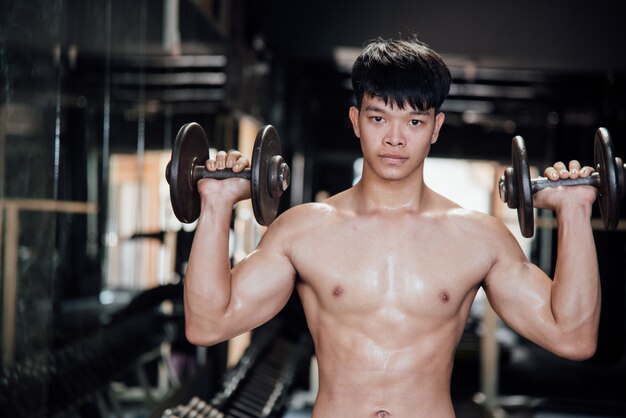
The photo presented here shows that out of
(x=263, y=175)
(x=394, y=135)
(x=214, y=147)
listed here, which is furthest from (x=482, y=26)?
(x=263, y=175)

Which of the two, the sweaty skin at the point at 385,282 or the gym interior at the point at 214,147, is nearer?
the sweaty skin at the point at 385,282

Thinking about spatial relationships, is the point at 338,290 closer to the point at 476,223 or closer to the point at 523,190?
the point at 476,223

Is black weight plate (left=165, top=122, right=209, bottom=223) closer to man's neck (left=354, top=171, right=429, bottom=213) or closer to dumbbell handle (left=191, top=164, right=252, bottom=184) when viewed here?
dumbbell handle (left=191, top=164, right=252, bottom=184)

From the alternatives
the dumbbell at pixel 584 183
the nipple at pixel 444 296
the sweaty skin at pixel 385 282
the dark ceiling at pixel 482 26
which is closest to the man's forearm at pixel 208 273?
the sweaty skin at pixel 385 282

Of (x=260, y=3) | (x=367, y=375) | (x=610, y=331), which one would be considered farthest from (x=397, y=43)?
(x=610, y=331)

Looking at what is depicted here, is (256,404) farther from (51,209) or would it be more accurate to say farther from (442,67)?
(442,67)

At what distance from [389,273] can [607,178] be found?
538mm

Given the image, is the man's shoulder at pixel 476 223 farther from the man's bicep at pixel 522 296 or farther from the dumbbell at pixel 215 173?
the dumbbell at pixel 215 173

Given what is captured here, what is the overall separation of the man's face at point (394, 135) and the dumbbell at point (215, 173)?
0.71 feet

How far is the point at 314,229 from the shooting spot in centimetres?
196

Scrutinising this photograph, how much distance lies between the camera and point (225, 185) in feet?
5.90

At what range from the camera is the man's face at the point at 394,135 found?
72.8 inches

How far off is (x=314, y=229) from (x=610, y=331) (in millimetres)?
5221

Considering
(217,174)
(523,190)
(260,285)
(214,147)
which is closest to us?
(523,190)
